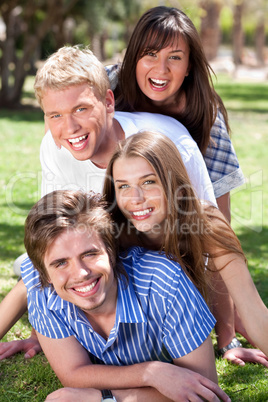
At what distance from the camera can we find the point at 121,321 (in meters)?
2.73

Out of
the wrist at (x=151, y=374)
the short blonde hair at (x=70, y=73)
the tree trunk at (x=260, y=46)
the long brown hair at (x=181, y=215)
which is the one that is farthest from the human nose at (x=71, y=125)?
the tree trunk at (x=260, y=46)

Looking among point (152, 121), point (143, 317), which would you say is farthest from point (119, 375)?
point (152, 121)

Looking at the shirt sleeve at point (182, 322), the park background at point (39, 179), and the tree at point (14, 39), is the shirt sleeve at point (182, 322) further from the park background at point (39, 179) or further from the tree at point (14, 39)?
the tree at point (14, 39)

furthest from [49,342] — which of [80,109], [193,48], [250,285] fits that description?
[193,48]

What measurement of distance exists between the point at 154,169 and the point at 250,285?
763 mm

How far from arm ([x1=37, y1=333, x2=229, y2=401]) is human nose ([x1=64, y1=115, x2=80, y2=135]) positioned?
Result: 1.09 metres

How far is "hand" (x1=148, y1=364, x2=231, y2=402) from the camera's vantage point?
2580 mm

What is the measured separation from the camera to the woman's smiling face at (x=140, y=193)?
2887 mm

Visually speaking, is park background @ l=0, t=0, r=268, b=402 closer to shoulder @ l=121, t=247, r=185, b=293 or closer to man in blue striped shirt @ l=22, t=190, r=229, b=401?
man in blue striped shirt @ l=22, t=190, r=229, b=401

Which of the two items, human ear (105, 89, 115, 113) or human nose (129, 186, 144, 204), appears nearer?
human nose (129, 186, 144, 204)

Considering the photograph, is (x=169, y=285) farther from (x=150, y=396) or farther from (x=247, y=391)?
(x=247, y=391)

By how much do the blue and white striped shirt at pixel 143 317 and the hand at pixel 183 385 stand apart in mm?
128

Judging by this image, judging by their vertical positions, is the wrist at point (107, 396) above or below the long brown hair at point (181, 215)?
below

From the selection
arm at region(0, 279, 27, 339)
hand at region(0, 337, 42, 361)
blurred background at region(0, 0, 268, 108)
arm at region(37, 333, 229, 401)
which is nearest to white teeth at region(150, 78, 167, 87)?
arm at region(0, 279, 27, 339)
